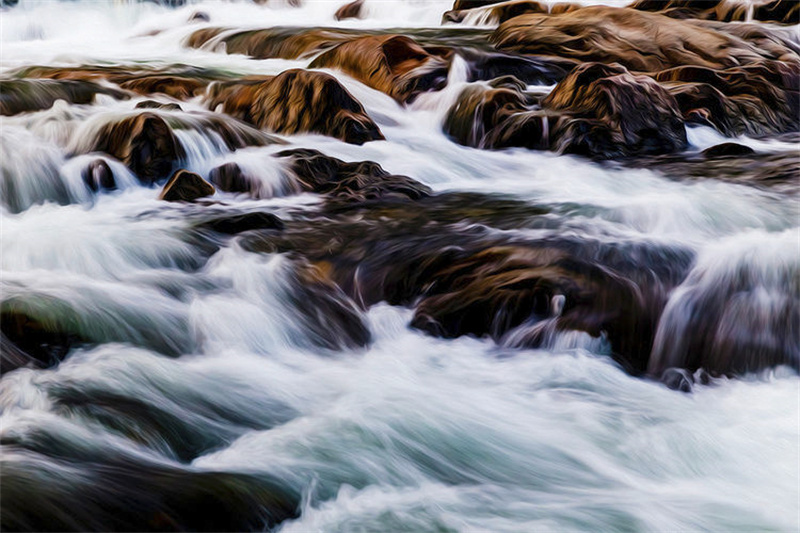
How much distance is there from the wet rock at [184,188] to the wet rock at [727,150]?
14.5ft

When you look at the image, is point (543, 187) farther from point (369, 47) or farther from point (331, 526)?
point (331, 526)

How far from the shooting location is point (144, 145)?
688 centimetres

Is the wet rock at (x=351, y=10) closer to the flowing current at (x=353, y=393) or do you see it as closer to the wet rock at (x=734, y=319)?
the flowing current at (x=353, y=393)

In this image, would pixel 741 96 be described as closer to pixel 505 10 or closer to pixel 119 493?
pixel 505 10

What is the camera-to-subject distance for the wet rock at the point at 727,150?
806cm

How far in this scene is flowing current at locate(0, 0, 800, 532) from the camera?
134 inches

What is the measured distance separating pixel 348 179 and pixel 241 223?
4.21 feet

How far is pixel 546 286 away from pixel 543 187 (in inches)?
99.1

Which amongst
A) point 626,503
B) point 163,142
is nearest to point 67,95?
point 163,142

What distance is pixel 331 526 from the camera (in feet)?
10.7

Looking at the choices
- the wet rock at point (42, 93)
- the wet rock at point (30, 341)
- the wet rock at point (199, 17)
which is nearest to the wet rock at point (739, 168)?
the wet rock at point (42, 93)

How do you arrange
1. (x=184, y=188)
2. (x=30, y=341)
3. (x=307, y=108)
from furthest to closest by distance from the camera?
(x=307, y=108)
(x=184, y=188)
(x=30, y=341)

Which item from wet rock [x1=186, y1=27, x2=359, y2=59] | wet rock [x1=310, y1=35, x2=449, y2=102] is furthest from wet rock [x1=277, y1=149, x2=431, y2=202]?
wet rock [x1=186, y1=27, x2=359, y2=59]

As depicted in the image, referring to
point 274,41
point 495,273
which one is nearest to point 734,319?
point 495,273
